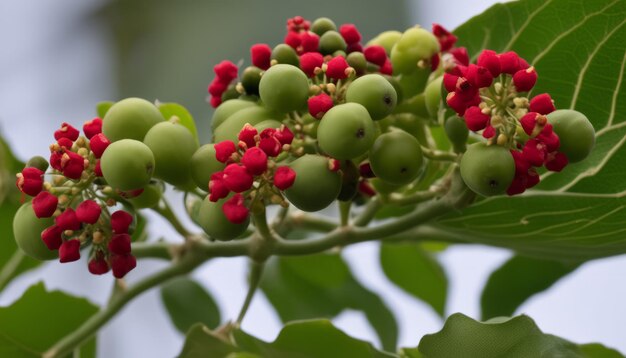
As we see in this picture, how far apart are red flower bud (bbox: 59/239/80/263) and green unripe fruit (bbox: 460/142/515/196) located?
0.27m

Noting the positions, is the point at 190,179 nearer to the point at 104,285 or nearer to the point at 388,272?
the point at 388,272

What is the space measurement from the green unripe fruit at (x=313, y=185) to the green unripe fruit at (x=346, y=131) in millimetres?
12

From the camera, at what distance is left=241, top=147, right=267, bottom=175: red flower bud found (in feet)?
1.96

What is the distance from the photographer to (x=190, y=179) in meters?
0.68

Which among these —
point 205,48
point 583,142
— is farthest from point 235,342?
point 205,48

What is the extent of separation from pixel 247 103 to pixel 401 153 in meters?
0.12

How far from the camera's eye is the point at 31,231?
65 centimetres

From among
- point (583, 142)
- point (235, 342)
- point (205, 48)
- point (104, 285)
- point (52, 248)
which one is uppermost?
point (583, 142)

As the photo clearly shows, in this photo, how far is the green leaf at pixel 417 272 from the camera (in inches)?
48.3

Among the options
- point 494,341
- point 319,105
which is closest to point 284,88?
point 319,105

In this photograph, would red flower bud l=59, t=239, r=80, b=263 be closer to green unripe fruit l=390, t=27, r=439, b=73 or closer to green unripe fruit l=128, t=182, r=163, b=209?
green unripe fruit l=128, t=182, r=163, b=209

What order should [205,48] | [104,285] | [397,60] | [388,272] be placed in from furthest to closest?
[205,48] → [104,285] → [388,272] → [397,60]

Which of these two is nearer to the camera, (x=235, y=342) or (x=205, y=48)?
(x=235, y=342)

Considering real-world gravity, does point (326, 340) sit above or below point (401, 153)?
below
